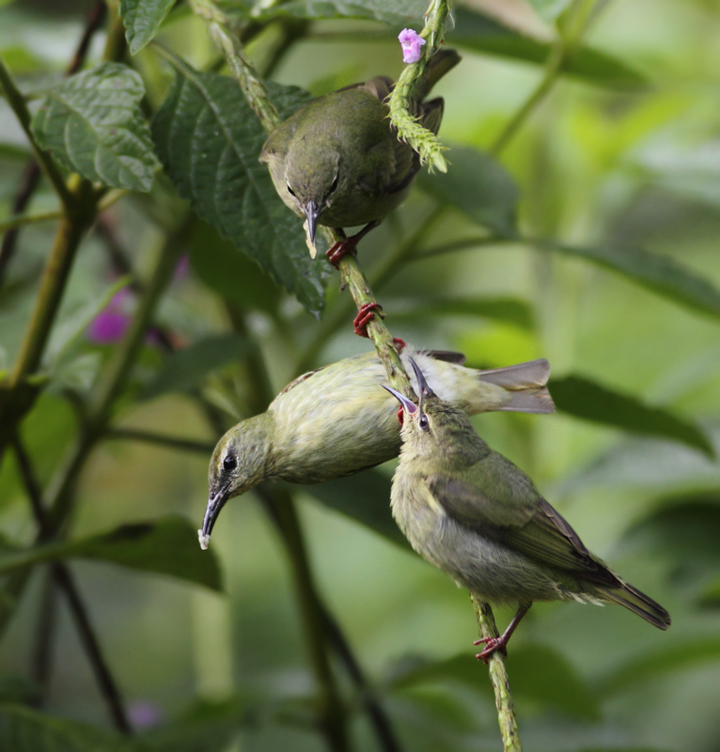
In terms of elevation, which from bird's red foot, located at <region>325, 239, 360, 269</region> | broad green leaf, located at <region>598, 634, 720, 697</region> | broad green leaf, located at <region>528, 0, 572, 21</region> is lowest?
broad green leaf, located at <region>598, 634, 720, 697</region>

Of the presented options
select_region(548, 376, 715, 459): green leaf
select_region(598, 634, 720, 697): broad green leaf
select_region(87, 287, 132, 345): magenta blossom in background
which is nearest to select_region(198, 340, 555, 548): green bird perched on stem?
select_region(548, 376, 715, 459): green leaf

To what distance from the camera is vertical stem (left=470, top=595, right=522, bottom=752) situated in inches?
27.6

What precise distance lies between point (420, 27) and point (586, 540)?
184 centimetres

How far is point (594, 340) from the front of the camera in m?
3.34

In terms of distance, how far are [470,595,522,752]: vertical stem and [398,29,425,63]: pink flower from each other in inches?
21.4

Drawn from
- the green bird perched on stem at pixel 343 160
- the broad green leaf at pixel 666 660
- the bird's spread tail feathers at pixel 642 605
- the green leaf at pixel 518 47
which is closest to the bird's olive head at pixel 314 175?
the green bird perched on stem at pixel 343 160

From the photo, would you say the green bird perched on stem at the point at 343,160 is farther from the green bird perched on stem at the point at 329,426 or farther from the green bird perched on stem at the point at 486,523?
the green bird perched on stem at the point at 486,523

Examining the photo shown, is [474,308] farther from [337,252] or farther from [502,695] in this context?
[502,695]

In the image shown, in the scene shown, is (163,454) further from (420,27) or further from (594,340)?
(420,27)

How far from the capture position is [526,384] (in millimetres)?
1183

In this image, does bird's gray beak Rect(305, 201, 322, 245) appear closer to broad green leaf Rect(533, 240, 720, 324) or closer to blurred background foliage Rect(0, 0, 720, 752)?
blurred background foliage Rect(0, 0, 720, 752)

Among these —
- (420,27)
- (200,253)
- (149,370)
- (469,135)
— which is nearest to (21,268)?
(149,370)

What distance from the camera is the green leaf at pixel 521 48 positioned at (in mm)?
1657

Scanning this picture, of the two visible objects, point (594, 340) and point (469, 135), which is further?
point (594, 340)
